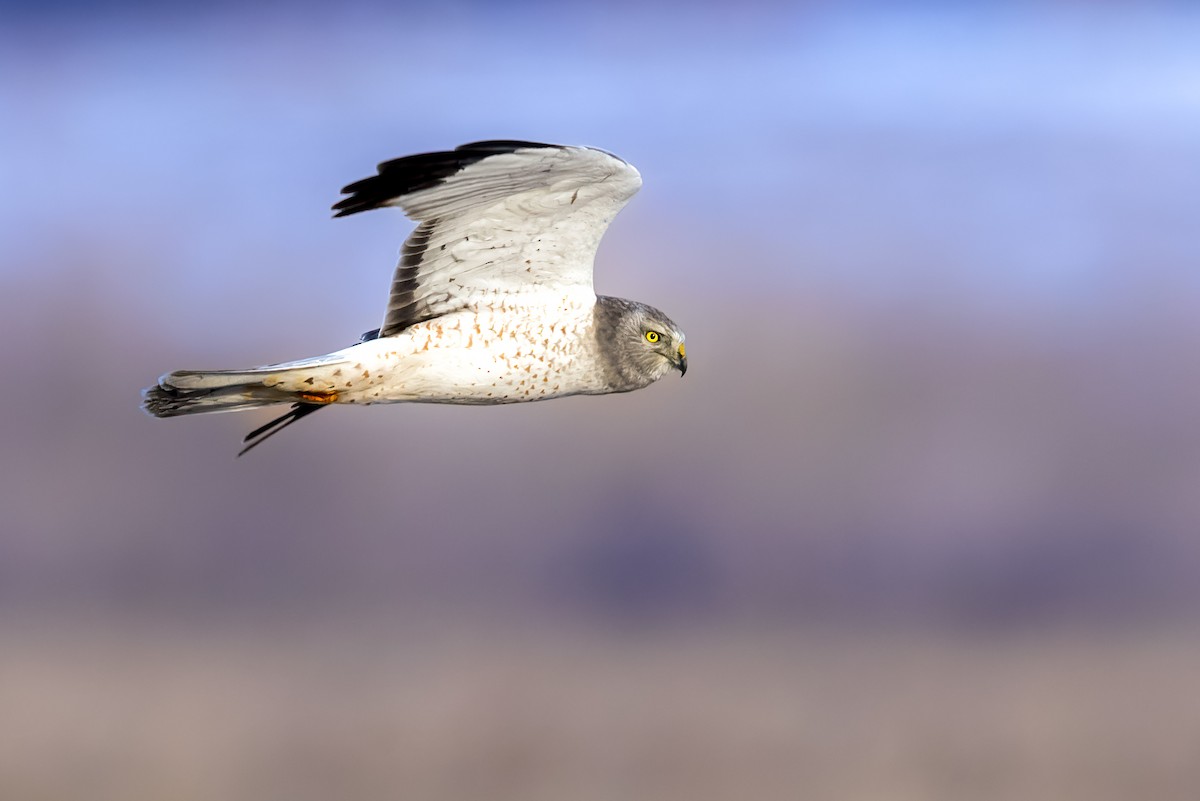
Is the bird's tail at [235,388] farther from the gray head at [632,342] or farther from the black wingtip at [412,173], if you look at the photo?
the gray head at [632,342]

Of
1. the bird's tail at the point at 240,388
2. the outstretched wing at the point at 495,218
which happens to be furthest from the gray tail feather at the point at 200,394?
the outstretched wing at the point at 495,218

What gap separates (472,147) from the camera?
5.84m

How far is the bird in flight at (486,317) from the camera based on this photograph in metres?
6.27

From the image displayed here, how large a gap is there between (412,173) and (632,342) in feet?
5.52

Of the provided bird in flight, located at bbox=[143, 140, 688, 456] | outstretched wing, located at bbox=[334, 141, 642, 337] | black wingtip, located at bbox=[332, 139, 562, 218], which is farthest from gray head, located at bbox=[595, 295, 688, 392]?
black wingtip, located at bbox=[332, 139, 562, 218]

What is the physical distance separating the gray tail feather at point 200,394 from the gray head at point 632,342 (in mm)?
1731

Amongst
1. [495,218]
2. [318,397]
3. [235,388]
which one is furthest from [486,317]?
[235,388]

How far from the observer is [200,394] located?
21.4 ft

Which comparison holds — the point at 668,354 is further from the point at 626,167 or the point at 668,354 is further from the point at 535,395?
the point at 626,167

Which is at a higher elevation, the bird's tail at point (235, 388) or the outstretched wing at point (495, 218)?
the outstretched wing at point (495, 218)

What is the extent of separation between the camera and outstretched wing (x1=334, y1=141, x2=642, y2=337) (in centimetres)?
600

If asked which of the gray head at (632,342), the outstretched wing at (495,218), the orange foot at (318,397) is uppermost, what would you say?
the outstretched wing at (495,218)

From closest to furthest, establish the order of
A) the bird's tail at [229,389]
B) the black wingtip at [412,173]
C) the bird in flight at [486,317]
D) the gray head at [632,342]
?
the black wingtip at [412,173], the bird in flight at [486,317], the bird's tail at [229,389], the gray head at [632,342]

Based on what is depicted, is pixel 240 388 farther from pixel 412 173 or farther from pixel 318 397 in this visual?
pixel 412 173
